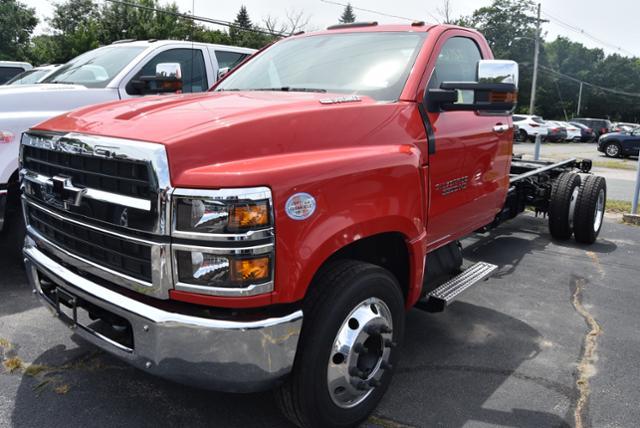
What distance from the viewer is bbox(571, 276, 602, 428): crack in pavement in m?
3.06

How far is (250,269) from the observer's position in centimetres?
216

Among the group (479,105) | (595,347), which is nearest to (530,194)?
(595,347)

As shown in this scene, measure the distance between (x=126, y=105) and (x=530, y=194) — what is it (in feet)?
17.3

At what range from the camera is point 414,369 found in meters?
3.49

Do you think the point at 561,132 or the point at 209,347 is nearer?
the point at 209,347

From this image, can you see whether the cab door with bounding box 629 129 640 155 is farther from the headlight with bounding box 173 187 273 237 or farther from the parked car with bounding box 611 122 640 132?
the headlight with bounding box 173 187 273 237

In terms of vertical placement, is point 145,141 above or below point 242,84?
below

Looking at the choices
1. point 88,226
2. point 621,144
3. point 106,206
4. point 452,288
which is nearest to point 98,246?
point 88,226

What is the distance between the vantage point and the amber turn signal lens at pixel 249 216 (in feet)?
6.95

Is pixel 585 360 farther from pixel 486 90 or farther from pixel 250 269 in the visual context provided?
pixel 250 269

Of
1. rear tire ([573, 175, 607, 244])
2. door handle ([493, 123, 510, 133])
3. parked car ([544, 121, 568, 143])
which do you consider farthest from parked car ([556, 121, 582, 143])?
door handle ([493, 123, 510, 133])

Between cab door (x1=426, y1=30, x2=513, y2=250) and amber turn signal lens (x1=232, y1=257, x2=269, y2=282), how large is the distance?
1456mm

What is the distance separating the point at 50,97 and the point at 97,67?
3.41 feet

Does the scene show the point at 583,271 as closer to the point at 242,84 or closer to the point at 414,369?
the point at 414,369
